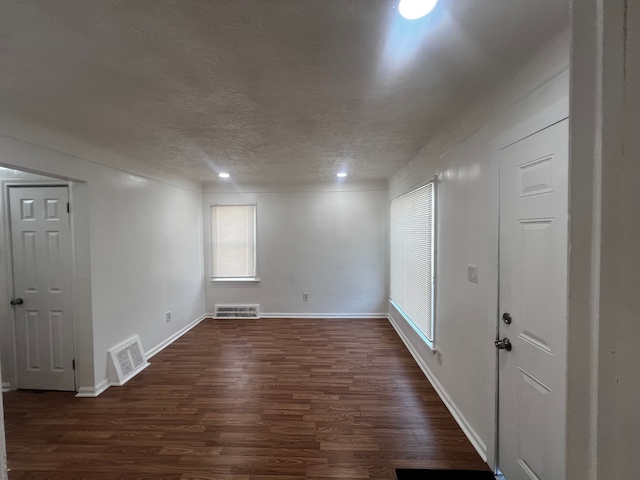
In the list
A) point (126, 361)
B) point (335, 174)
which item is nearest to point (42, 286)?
point (126, 361)

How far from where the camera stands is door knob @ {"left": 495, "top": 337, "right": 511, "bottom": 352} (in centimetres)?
159

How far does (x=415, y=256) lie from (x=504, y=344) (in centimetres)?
169

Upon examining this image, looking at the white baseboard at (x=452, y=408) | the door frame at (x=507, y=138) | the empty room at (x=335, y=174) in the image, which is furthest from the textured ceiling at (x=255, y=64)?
the white baseboard at (x=452, y=408)

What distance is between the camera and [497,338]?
1675 millimetres

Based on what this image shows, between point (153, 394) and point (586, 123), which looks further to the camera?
point (153, 394)

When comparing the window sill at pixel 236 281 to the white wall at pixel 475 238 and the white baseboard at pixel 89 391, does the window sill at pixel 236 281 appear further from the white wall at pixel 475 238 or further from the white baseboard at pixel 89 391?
the white wall at pixel 475 238

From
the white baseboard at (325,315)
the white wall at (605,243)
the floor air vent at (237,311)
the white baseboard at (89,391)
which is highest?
the white wall at (605,243)

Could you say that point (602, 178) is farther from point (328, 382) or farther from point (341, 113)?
point (328, 382)

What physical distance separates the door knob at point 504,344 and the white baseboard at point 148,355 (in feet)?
11.3

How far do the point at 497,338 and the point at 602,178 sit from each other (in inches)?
64.8

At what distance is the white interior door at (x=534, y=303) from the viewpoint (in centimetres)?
125

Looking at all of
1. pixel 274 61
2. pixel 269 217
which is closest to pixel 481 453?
pixel 274 61

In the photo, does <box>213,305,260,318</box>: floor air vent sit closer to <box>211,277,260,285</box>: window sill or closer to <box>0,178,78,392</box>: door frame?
<box>211,277,260,285</box>: window sill

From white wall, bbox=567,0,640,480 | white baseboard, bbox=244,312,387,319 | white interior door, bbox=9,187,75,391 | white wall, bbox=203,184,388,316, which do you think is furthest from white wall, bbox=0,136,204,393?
white wall, bbox=567,0,640,480
